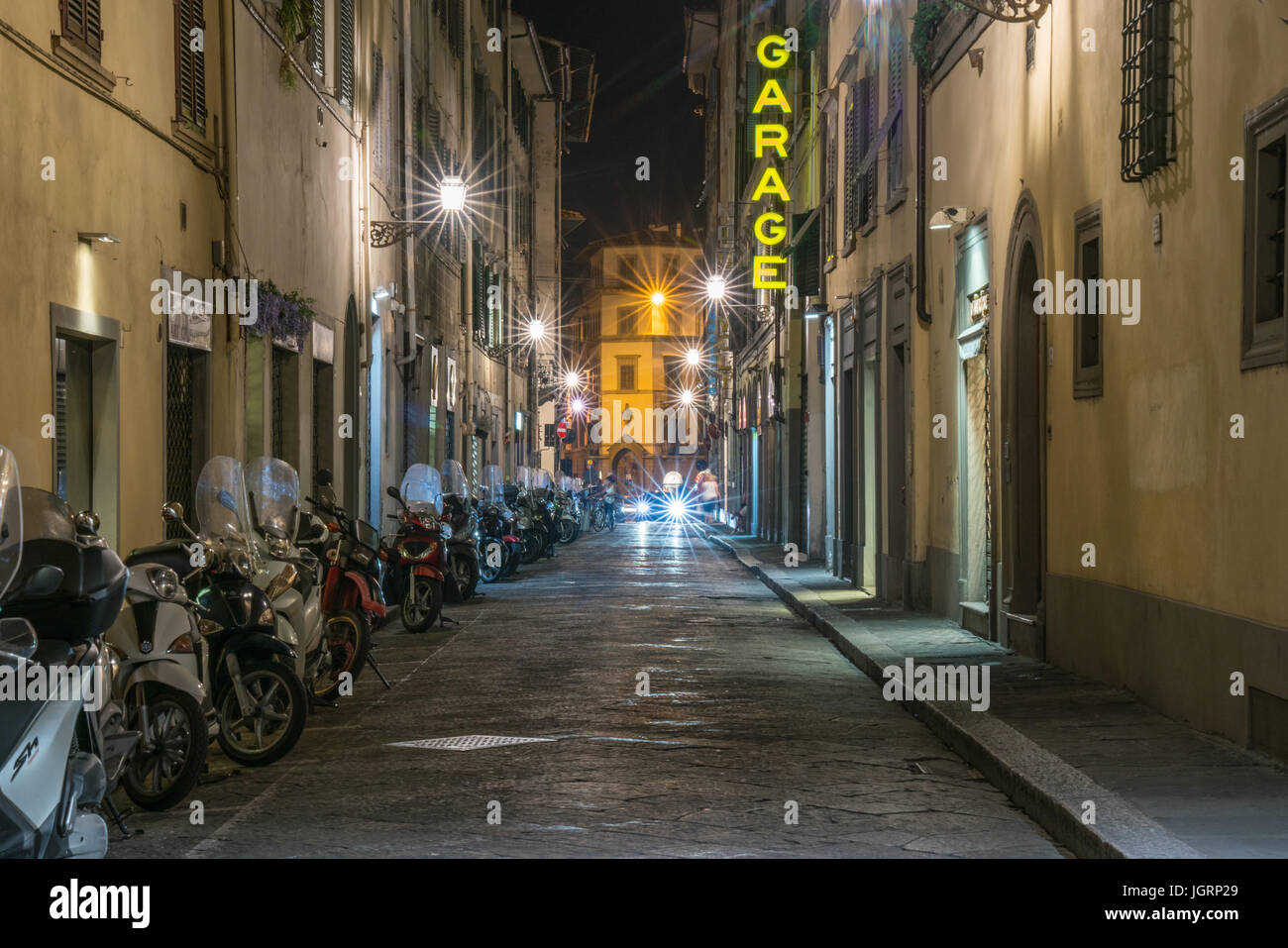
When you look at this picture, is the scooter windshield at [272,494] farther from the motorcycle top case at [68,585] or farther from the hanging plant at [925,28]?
the hanging plant at [925,28]

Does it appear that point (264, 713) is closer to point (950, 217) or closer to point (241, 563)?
point (241, 563)

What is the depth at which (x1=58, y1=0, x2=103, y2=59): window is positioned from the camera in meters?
11.5

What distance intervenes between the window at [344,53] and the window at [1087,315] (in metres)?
12.6

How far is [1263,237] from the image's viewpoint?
8.59m

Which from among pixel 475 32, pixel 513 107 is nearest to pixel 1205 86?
pixel 475 32

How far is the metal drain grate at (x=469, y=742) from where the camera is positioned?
9.71m

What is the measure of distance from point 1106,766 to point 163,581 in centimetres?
452

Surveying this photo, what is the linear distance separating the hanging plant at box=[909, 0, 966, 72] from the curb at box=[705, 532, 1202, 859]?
7.52 m

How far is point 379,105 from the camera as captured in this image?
25.8m

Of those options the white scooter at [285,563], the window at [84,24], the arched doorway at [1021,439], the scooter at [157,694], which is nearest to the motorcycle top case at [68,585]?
the scooter at [157,694]
